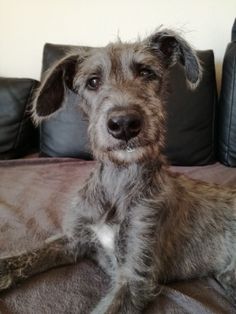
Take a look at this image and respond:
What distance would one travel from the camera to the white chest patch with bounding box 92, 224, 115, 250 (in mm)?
1436

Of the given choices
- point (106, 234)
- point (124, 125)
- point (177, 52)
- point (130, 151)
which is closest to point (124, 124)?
point (124, 125)

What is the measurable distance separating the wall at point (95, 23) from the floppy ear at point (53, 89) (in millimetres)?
1085

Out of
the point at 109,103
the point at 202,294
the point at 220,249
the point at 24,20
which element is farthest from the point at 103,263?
the point at 24,20

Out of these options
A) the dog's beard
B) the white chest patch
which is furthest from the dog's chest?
the dog's beard

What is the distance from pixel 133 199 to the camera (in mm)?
1442

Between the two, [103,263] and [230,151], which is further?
[230,151]

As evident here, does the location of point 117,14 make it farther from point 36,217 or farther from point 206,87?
point 36,217

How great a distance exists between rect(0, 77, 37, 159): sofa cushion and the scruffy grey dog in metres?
1.04

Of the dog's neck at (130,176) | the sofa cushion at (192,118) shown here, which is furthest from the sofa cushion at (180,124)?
the dog's neck at (130,176)

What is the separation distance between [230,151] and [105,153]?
1334 mm

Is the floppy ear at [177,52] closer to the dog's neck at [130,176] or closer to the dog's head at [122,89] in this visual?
the dog's head at [122,89]

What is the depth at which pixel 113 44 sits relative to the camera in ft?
5.21

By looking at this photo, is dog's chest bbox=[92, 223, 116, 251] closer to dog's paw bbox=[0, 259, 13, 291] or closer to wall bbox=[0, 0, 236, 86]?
dog's paw bbox=[0, 259, 13, 291]

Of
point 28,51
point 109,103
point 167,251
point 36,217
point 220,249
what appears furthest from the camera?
point 28,51
